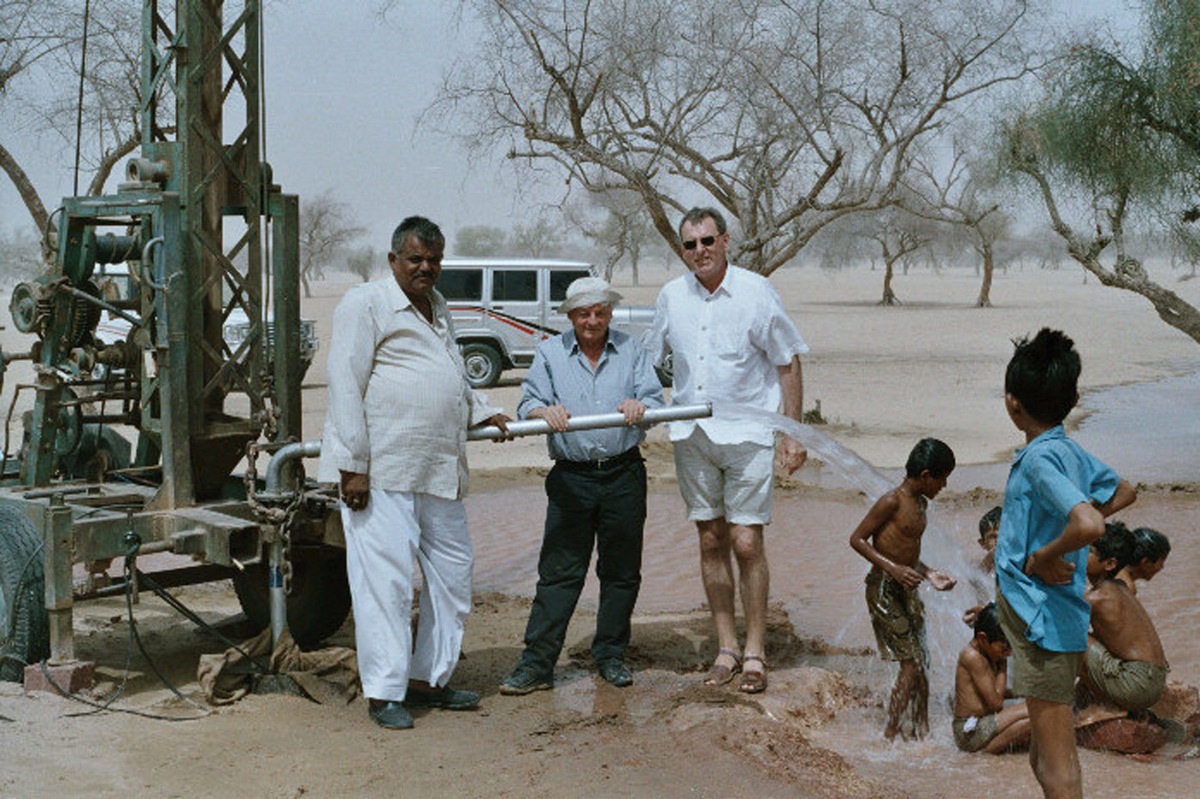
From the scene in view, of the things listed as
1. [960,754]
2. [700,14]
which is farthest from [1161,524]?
[700,14]

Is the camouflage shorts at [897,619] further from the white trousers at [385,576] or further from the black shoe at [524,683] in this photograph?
the white trousers at [385,576]

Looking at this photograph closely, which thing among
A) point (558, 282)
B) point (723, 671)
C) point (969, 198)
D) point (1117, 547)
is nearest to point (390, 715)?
point (723, 671)

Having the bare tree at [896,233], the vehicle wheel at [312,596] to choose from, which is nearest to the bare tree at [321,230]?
the bare tree at [896,233]

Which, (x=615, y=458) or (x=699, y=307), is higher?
(x=699, y=307)

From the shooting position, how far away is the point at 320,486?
20.1ft

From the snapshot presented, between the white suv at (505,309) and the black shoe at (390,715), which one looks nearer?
the black shoe at (390,715)

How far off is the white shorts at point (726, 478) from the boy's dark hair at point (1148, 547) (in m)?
1.45

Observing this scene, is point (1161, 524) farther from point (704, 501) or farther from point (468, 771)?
point (468, 771)

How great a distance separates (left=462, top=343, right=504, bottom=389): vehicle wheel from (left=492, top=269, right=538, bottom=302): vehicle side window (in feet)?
3.32

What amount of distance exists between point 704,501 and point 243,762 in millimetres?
2174

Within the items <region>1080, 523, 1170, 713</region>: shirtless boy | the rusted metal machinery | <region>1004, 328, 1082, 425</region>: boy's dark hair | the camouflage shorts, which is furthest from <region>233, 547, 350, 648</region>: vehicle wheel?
<region>1004, 328, 1082, 425</region>: boy's dark hair

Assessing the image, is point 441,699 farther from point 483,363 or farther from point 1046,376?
point 483,363

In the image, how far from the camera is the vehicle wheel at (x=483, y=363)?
22578 mm

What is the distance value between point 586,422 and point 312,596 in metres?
1.85
